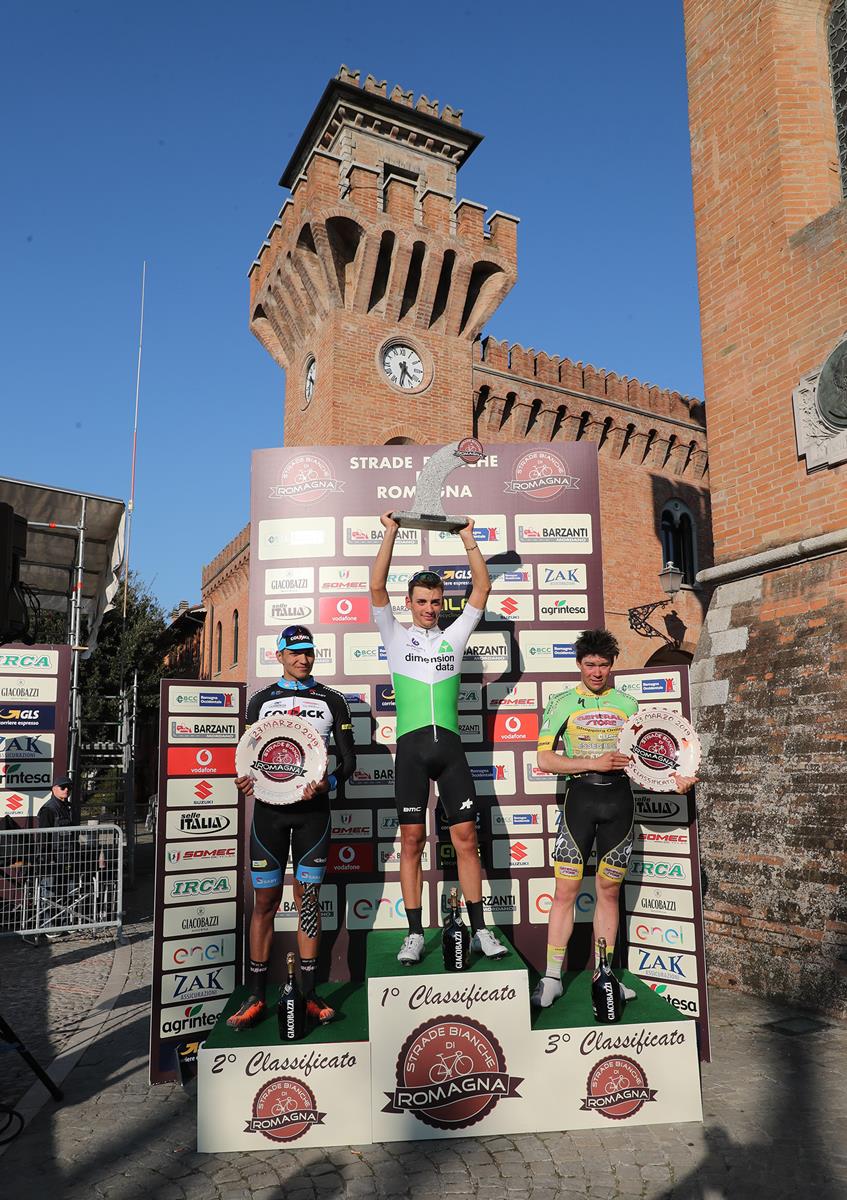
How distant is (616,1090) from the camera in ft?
14.7

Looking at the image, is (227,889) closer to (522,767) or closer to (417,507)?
(522,767)

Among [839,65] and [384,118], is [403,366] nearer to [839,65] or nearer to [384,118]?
[384,118]

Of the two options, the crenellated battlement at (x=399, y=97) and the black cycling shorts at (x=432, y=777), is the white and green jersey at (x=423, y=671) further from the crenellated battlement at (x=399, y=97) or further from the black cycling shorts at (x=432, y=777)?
the crenellated battlement at (x=399, y=97)

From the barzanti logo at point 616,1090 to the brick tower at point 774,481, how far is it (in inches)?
102

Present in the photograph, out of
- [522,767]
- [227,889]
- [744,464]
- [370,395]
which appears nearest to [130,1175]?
[227,889]

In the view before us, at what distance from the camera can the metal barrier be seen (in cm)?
928

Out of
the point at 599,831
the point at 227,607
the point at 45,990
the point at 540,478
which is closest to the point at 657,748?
the point at 599,831

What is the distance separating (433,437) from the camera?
20219 millimetres

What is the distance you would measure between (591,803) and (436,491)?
236 cm

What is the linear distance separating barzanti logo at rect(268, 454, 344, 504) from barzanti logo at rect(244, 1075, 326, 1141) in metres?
4.19

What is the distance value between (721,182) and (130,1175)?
1020 centimetres

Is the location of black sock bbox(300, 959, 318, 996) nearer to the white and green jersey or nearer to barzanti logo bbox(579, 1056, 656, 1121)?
the white and green jersey

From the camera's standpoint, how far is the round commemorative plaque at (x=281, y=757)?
4891mm

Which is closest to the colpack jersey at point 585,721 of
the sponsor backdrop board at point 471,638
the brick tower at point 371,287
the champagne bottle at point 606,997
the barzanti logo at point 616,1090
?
the sponsor backdrop board at point 471,638
